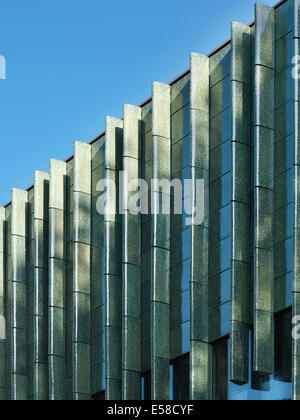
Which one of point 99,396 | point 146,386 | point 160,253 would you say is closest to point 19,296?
point 99,396

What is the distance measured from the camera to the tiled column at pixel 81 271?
50281mm

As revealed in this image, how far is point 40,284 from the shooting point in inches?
2116

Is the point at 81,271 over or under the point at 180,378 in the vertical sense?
over

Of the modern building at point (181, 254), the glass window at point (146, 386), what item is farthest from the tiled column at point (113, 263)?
the glass window at point (146, 386)

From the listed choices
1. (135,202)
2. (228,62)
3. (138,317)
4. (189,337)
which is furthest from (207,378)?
(228,62)

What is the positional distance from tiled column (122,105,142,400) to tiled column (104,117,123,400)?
40.7 inches

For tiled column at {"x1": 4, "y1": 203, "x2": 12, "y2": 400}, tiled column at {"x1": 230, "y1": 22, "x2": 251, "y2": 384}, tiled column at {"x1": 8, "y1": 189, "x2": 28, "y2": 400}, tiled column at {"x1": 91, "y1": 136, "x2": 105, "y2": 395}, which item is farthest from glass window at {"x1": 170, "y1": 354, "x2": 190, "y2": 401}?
tiled column at {"x1": 4, "y1": 203, "x2": 12, "y2": 400}

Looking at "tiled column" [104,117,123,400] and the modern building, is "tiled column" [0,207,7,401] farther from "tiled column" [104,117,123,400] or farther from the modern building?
"tiled column" [104,117,123,400]

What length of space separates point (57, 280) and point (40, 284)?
3.97ft

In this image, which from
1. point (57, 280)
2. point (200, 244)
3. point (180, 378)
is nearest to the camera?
point (200, 244)

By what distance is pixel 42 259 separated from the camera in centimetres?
5416

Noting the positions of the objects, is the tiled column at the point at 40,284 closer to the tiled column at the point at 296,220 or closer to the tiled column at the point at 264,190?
the tiled column at the point at 264,190

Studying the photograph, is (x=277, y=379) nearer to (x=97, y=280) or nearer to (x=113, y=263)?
(x=113, y=263)
